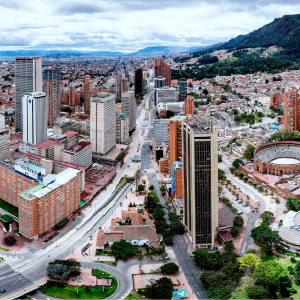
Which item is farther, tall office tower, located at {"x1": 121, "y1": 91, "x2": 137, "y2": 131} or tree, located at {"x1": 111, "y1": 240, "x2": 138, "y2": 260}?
tall office tower, located at {"x1": 121, "y1": 91, "x2": 137, "y2": 131}

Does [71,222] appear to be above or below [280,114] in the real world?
below

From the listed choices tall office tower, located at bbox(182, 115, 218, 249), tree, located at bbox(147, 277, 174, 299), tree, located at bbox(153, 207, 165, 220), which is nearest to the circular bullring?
tree, located at bbox(153, 207, 165, 220)

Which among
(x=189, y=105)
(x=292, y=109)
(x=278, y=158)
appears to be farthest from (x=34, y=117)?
(x=292, y=109)

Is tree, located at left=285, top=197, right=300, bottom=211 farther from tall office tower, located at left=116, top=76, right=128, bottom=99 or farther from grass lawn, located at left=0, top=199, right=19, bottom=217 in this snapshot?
tall office tower, located at left=116, top=76, right=128, bottom=99

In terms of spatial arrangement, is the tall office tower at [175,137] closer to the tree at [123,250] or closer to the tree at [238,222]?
the tree at [238,222]

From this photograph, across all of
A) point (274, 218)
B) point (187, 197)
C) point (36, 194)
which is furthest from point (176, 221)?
point (36, 194)

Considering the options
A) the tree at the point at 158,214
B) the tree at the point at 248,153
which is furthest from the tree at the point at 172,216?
the tree at the point at 248,153

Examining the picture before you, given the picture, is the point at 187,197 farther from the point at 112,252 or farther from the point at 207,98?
the point at 207,98

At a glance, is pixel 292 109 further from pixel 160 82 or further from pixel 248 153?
pixel 160 82
